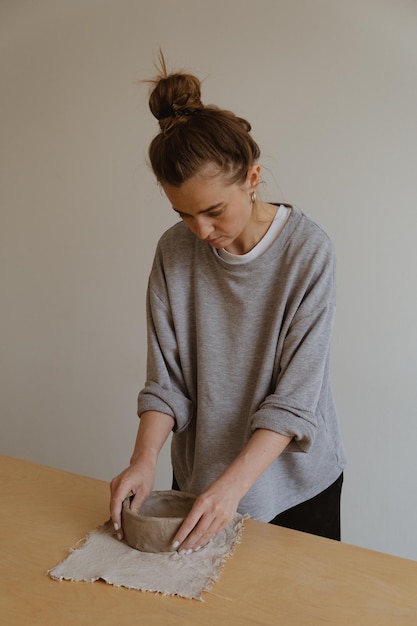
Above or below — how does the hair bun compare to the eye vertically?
above

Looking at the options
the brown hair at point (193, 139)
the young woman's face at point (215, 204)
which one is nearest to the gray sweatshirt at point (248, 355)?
the young woman's face at point (215, 204)

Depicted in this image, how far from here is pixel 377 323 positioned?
2242 millimetres

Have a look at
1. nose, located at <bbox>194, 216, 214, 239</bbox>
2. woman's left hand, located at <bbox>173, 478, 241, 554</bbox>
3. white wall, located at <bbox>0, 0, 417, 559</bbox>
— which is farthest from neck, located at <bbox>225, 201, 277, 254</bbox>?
white wall, located at <bbox>0, 0, 417, 559</bbox>

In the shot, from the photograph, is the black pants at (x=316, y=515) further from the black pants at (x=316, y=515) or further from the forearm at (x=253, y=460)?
the forearm at (x=253, y=460)

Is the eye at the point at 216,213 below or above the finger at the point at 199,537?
above

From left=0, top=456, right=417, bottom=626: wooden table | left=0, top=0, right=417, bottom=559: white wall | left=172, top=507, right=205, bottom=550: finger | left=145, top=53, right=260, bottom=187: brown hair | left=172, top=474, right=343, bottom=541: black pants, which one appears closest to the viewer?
left=0, top=456, right=417, bottom=626: wooden table

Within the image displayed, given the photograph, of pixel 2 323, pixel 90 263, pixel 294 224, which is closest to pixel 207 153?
pixel 294 224

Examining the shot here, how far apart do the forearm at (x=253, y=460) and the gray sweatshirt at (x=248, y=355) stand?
38 millimetres

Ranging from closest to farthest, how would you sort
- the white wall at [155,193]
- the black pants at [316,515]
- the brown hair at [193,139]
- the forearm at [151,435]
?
the brown hair at [193,139], the forearm at [151,435], the black pants at [316,515], the white wall at [155,193]

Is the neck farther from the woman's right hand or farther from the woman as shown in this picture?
the woman's right hand

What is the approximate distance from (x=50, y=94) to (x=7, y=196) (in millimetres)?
467

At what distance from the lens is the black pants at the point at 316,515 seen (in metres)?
1.56

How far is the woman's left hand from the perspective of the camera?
3.79 ft

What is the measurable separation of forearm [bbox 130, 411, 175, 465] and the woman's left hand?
0.23 metres
